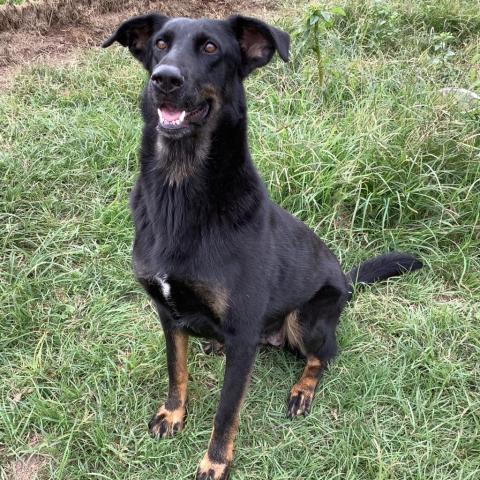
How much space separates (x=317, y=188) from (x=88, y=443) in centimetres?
189

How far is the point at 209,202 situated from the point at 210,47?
1.80 ft

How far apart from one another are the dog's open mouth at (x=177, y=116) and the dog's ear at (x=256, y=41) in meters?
0.32

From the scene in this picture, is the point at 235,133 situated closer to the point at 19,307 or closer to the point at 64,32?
the point at 19,307

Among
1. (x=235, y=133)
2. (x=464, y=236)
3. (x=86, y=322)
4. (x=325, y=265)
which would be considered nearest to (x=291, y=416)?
(x=325, y=265)

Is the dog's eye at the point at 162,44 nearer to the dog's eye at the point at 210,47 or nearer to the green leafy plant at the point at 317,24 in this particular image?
the dog's eye at the point at 210,47

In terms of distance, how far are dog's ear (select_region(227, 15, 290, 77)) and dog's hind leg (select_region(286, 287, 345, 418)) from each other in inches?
41.5

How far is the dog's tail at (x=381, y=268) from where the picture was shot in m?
2.91

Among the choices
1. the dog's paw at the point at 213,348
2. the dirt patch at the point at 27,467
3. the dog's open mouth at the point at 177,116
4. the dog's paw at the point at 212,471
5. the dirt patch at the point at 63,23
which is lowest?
the dirt patch at the point at 27,467

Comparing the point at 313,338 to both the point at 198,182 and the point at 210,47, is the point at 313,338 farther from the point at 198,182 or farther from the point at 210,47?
the point at 210,47

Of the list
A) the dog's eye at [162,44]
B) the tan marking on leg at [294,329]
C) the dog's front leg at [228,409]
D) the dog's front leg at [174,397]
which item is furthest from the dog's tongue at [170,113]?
the tan marking on leg at [294,329]

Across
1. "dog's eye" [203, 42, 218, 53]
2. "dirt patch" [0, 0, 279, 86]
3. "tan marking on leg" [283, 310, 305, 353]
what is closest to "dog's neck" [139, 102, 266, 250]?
"dog's eye" [203, 42, 218, 53]

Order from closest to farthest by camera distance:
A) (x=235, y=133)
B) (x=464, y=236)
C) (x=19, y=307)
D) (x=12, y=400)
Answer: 1. (x=235, y=133)
2. (x=12, y=400)
3. (x=19, y=307)
4. (x=464, y=236)

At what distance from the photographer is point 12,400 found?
2410 millimetres

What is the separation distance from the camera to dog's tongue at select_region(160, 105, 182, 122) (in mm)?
1793
